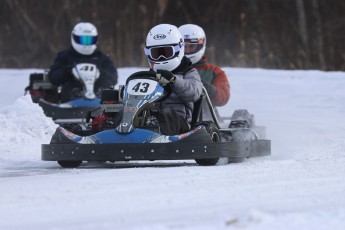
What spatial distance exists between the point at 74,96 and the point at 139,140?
681 cm

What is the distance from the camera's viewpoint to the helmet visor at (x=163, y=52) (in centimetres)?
995

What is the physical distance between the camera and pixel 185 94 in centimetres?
957

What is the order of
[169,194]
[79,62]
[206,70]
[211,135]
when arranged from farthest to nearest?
[79,62] → [206,70] → [211,135] → [169,194]

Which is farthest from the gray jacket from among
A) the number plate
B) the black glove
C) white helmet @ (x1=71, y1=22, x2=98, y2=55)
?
white helmet @ (x1=71, y1=22, x2=98, y2=55)

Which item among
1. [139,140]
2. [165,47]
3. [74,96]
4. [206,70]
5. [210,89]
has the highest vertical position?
[165,47]

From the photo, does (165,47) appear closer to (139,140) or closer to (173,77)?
(173,77)

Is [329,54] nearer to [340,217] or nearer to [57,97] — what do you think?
[57,97]

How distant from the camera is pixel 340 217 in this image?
5559 mm

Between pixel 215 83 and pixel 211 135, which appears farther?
pixel 215 83

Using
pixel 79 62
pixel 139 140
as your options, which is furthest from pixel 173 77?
pixel 79 62

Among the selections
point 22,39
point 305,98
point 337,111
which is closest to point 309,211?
point 337,111

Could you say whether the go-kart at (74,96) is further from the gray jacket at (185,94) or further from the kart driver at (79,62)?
the gray jacket at (185,94)

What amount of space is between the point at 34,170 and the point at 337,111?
7.14 metres

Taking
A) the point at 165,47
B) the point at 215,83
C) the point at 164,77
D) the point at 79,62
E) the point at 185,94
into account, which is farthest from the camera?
the point at 79,62
